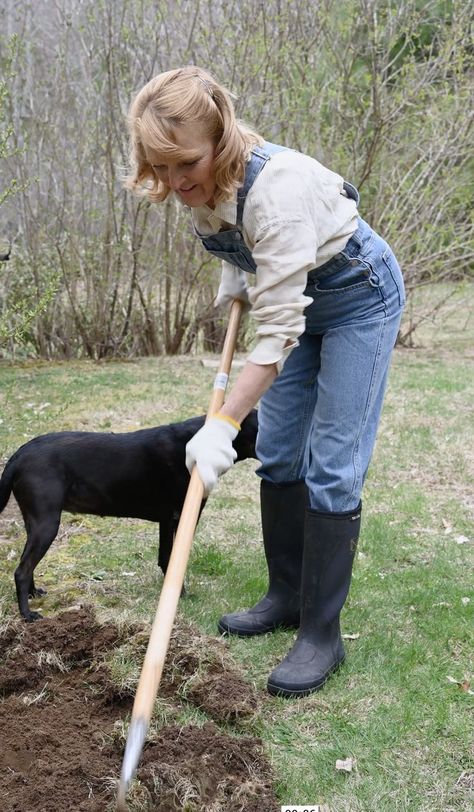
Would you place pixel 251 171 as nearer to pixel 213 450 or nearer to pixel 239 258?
pixel 239 258

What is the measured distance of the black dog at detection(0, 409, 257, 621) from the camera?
3891mm

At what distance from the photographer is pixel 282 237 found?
2.57 metres

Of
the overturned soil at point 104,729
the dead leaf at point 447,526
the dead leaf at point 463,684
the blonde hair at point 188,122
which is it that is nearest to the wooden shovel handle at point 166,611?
the overturned soil at point 104,729

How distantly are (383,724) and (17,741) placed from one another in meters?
1.17

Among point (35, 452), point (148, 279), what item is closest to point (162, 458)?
point (35, 452)

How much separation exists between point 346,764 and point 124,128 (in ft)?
27.4

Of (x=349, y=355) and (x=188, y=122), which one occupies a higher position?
(x=188, y=122)

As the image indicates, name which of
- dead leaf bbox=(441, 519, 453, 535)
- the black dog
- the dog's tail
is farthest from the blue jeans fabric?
dead leaf bbox=(441, 519, 453, 535)

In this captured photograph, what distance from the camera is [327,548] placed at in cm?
315

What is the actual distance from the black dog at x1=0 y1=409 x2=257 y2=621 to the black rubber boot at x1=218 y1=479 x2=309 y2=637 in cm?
45

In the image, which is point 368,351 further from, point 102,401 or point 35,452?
point 102,401

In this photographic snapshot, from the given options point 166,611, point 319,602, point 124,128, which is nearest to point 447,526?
point 319,602

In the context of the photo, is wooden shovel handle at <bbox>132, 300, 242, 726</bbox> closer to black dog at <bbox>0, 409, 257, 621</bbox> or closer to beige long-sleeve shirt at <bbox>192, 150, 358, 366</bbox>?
beige long-sleeve shirt at <bbox>192, 150, 358, 366</bbox>

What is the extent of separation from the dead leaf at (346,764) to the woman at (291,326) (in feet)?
1.33
